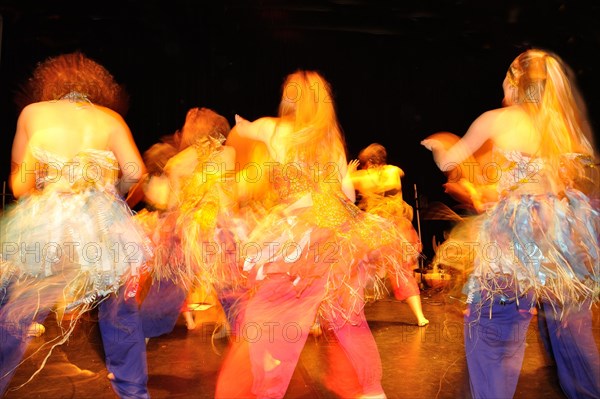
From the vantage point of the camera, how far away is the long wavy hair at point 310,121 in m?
2.21

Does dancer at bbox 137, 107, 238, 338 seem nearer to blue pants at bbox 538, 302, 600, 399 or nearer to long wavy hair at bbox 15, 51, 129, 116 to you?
long wavy hair at bbox 15, 51, 129, 116

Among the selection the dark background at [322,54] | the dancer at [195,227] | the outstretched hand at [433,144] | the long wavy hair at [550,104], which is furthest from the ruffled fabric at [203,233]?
the dark background at [322,54]

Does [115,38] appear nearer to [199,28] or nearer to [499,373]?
[199,28]

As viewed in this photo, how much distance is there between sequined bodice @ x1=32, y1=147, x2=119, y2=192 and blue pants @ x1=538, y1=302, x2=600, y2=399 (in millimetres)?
1971

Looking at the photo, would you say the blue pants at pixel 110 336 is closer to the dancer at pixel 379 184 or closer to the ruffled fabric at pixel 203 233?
the ruffled fabric at pixel 203 233

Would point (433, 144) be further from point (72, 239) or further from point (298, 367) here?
point (298, 367)

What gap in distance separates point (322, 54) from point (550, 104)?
5485mm

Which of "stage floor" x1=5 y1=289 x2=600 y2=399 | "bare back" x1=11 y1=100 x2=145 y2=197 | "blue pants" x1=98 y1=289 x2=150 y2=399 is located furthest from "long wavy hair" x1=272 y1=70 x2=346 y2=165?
"stage floor" x1=5 y1=289 x2=600 y2=399

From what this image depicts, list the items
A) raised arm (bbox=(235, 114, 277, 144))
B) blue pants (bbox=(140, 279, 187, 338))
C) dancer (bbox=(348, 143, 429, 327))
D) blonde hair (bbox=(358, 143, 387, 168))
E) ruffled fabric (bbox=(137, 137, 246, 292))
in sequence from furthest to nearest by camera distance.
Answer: blonde hair (bbox=(358, 143, 387, 168)) < dancer (bbox=(348, 143, 429, 327)) < blue pants (bbox=(140, 279, 187, 338)) < ruffled fabric (bbox=(137, 137, 246, 292)) < raised arm (bbox=(235, 114, 277, 144))

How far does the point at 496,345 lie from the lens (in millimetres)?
1679

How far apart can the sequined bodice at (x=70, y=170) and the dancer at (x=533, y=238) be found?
1481 mm

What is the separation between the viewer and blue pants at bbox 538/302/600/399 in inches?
74.0

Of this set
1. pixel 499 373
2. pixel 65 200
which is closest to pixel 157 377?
pixel 65 200

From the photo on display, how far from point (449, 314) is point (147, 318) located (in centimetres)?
321
